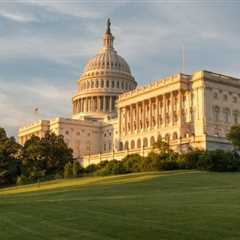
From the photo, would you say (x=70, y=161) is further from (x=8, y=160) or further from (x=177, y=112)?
(x=177, y=112)

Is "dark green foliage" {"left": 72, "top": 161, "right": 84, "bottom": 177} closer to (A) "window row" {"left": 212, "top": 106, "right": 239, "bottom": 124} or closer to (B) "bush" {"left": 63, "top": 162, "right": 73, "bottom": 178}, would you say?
(B) "bush" {"left": 63, "top": 162, "right": 73, "bottom": 178}

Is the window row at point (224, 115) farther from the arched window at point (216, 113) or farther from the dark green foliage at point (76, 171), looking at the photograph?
the dark green foliage at point (76, 171)

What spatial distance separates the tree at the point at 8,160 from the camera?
11247 centimetres

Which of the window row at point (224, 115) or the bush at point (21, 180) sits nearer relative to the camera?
the bush at point (21, 180)

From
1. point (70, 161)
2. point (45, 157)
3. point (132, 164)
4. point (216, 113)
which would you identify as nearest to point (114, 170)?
point (132, 164)

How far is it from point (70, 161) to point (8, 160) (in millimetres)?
13595

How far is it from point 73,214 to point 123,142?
416 ft

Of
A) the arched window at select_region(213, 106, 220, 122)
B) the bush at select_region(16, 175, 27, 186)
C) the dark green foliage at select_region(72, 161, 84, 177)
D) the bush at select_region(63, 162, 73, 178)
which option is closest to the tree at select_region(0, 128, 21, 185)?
the bush at select_region(16, 175, 27, 186)

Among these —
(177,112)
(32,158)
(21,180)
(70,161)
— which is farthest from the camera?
(177,112)

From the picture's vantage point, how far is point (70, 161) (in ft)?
390

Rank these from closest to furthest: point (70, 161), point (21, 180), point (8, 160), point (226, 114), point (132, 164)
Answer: point (132, 164) → point (21, 180) → point (8, 160) → point (70, 161) → point (226, 114)

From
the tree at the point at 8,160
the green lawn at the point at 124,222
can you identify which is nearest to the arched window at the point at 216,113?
the tree at the point at 8,160

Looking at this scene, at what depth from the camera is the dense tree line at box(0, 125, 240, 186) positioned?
9094 cm

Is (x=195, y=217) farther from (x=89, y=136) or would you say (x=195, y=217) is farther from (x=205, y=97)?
(x=89, y=136)
